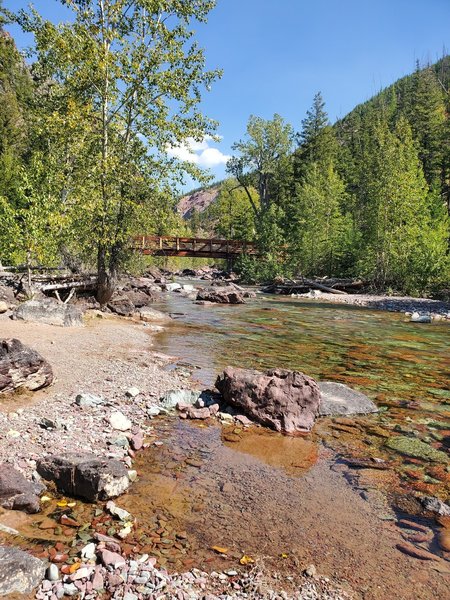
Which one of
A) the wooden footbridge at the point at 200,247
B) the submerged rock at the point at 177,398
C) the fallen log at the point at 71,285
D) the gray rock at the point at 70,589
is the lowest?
the submerged rock at the point at 177,398

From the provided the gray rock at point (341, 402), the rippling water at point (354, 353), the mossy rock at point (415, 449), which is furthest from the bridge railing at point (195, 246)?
the mossy rock at point (415, 449)

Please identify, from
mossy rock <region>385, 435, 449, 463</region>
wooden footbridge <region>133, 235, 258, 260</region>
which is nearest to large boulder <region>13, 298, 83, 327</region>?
mossy rock <region>385, 435, 449, 463</region>

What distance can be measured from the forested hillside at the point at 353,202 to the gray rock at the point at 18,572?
1241 inches

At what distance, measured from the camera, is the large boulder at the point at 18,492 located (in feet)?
14.1

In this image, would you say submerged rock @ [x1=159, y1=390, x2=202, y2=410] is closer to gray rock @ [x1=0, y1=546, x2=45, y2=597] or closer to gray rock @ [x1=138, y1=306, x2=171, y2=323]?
gray rock @ [x1=0, y1=546, x2=45, y2=597]

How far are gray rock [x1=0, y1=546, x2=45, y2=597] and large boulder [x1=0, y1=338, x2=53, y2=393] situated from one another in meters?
3.84

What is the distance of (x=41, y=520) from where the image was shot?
13.8 feet

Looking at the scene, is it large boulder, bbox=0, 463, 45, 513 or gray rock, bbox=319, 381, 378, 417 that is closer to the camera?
large boulder, bbox=0, 463, 45, 513

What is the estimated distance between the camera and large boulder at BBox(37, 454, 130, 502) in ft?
15.1

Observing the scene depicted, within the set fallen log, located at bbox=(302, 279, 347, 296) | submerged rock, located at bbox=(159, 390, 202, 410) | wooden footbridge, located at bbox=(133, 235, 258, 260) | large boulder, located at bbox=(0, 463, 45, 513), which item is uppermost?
wooden footbridge, located at bbox=(133, 235, 258, 260)

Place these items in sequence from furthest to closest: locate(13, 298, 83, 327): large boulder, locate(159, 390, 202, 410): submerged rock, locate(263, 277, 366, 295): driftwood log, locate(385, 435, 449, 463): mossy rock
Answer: locate(263, 277, 366, 295): driftwood log < locate(13, 298, 83, 327): large boulder < locate(159, 390, 202, 410): submerged rock < locate(385, 435, 449, 463): mossy rock

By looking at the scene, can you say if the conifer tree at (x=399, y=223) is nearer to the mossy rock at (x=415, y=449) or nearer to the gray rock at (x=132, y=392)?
the mossy rock at (x=415, y=449)

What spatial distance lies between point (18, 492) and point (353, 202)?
56.4 metres

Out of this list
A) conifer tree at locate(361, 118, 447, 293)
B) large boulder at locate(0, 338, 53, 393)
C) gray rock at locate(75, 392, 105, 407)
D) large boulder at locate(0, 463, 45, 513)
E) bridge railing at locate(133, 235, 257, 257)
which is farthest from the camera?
bridge railing at locate(133, 235, 257, 257)
